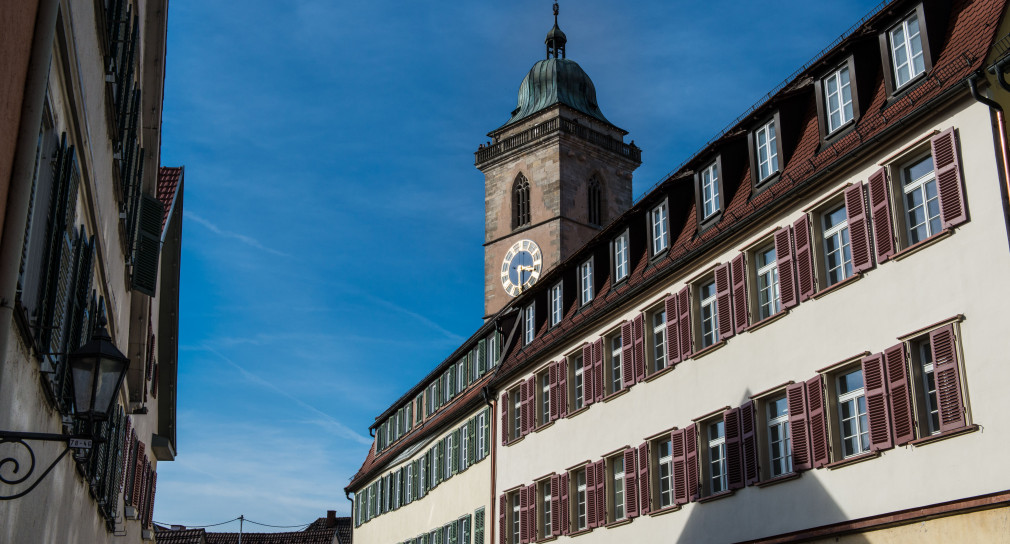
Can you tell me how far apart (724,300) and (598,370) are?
5.52 meters

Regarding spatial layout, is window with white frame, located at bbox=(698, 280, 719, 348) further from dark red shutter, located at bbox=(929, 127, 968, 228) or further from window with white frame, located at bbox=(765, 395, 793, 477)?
dark red shutter, located at bbox=(929, 127, 968, 228)

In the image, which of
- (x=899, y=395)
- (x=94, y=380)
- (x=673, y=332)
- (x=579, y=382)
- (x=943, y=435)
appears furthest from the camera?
(x=579, y=382)

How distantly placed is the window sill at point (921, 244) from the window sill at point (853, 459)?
2665 mm

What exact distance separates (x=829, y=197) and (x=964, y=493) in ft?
17.0

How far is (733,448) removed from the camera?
19.2m

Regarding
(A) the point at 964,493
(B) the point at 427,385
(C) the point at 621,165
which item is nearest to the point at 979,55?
(A) the point at 964,493

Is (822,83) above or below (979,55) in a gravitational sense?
above

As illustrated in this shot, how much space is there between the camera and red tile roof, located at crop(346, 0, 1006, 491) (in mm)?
15102

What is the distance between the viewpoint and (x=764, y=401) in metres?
18.7

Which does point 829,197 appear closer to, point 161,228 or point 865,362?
point 865,362

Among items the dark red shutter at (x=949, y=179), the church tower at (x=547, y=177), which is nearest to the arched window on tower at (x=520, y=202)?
the church tower at (x=547, y=177)

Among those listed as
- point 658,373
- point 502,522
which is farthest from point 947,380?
point 502,522

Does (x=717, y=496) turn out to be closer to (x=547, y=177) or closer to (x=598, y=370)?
(x=598, y=370)

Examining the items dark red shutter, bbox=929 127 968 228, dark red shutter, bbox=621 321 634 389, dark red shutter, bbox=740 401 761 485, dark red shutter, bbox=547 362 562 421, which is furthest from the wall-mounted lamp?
Result: dark red shutter, bbox=547 362 562 421
